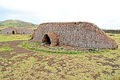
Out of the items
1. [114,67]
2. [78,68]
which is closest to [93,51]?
[114,67]

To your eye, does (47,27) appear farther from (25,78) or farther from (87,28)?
(25,78)

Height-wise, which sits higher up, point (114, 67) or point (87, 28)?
point (87, 28)

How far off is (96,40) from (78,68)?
6.31m

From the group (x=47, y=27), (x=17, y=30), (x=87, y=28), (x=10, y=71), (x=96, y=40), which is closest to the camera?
(x=10, y=71)

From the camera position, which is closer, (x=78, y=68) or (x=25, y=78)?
(x=25, y=78)

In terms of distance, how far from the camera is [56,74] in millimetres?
6426

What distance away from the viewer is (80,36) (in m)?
13.4

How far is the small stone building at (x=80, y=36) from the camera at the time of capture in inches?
486

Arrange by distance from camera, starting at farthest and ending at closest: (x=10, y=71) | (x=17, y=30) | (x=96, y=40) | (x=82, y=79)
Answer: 1. (x=17, y=30)
2. (x=96, y=40)
3. (x=10, y=71)
4. (x=82, y=79)

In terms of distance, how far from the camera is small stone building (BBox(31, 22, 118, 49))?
12.3 metres

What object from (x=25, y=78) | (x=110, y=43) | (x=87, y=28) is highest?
(x=87, y=28)

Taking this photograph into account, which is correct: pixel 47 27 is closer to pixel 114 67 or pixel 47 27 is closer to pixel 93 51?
pixel 93 51

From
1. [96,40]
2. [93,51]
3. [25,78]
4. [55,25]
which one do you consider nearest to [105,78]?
[25,78]

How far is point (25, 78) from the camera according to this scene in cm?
600
